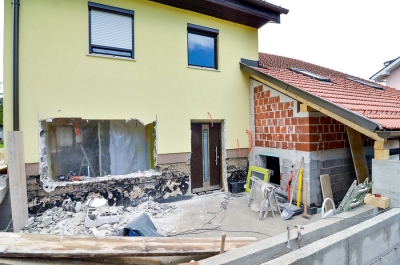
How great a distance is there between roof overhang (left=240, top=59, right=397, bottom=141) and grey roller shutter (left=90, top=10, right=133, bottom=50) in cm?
379

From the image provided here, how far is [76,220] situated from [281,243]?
4243 millimetres

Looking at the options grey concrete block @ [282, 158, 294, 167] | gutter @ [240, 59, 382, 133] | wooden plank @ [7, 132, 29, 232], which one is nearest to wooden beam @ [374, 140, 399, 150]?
gutter @ [240, 59, 382, 133]

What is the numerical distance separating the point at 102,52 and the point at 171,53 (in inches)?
72.1

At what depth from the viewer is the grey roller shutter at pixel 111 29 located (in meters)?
5.53

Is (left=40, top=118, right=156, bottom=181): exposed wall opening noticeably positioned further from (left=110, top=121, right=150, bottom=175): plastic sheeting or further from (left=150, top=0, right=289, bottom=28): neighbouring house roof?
(left=150, top=0, right=289, bottom=28): neighbouring house roof

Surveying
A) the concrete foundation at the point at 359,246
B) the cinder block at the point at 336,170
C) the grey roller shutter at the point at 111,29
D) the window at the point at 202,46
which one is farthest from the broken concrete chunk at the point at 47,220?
the cinder block at the point at 336,170

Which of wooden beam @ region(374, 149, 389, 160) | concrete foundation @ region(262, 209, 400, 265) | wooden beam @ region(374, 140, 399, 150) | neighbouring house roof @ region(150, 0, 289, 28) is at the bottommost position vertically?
concrete foundation @ region(262, 209, 400, 265)

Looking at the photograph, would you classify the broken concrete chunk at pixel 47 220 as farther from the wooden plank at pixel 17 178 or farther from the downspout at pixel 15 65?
the downspout at pixel 15 65

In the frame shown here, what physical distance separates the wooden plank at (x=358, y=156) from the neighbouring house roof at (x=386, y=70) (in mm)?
10593

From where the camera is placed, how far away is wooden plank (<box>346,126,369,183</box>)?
5856 mm

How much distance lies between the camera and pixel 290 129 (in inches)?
235

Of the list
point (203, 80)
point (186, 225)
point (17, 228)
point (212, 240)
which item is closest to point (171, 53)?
point (203, 80)

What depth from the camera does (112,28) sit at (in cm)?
568

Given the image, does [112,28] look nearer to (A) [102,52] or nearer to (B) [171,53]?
(A) [102,52]
